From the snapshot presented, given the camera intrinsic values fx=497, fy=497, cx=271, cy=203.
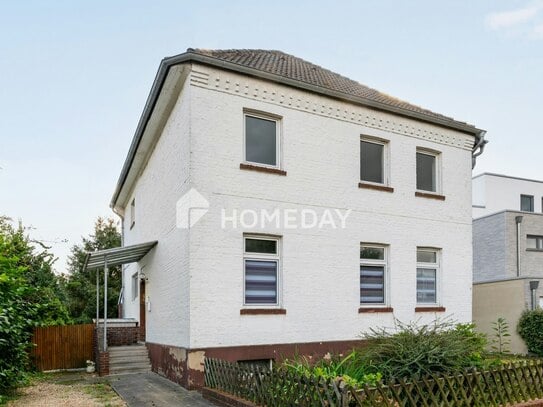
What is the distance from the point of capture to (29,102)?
15.0 m

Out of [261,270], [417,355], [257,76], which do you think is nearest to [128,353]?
[261,270]

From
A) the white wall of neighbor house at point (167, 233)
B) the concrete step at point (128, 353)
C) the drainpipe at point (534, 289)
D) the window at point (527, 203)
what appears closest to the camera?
the white wall of neighbor house at point (167, 233)

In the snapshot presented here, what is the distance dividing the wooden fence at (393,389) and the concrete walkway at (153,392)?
77cm

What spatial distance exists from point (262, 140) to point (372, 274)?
4.94 metres

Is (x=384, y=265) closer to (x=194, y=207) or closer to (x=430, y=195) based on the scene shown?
(x=430, y=195)

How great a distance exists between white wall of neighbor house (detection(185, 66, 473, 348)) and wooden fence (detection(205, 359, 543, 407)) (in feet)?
7.72

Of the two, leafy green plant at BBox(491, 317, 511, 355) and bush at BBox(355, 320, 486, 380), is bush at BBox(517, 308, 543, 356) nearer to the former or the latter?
leafy green plant at BBox(491, 317, 511, 355)

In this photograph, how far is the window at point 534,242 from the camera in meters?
27.6

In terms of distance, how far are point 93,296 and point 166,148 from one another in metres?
22.5

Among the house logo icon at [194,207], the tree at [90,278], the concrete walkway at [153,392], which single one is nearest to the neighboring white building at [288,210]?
the house logo icon at [194,207]

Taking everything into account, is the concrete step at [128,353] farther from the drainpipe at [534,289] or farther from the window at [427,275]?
the drainpipe at [534,289]

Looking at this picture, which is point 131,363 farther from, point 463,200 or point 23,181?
point 463,200

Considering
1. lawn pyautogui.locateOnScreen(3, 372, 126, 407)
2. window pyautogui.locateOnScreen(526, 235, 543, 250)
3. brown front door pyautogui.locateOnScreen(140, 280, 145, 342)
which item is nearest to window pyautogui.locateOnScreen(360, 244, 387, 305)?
lawn pyautogui.locateOnScreen(3, 372, 126, 407)

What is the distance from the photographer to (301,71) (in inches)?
582
